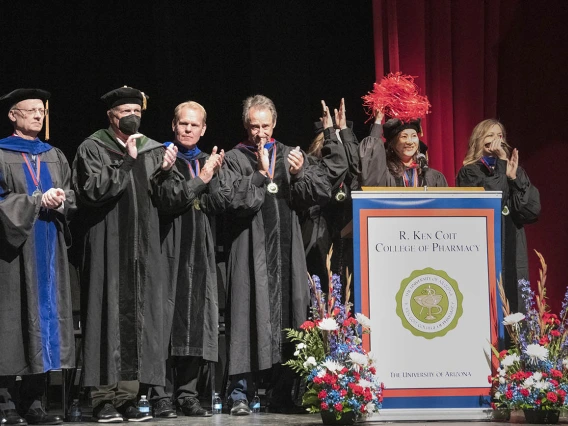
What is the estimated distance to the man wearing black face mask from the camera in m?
5.39

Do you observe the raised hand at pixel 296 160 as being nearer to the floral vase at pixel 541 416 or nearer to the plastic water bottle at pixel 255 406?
the plastic water bottle at pixel 255 406

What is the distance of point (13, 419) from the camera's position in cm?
510

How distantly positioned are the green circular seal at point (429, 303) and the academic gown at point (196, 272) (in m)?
1.31

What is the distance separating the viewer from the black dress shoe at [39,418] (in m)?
5.23

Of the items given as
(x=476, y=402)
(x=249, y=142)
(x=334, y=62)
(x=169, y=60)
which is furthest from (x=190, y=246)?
(x=334, y=62)

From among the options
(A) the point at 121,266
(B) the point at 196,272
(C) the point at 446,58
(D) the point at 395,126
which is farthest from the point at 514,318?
(C) the point at 446,58

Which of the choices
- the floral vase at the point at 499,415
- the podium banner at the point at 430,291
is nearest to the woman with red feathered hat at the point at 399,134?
the podium banner at the point at 430,291

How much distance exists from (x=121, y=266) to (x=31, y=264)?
20.3 inches

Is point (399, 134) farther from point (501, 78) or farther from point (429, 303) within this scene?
point (501, 78)

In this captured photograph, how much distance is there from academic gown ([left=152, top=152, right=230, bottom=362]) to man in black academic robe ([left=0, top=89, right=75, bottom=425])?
0.64 meters

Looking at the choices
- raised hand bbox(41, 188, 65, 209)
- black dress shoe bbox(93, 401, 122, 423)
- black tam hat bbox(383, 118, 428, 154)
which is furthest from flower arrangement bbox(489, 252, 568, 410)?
raised hand bbox(41, 188, 65, 209)

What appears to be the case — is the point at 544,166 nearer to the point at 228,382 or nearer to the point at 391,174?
the point at 391,174

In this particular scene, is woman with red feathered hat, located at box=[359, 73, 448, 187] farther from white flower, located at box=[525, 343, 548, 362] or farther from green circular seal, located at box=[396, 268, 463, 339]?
white flower, located at box=[525, 343, 548, 362]

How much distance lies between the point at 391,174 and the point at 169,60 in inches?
96.7
